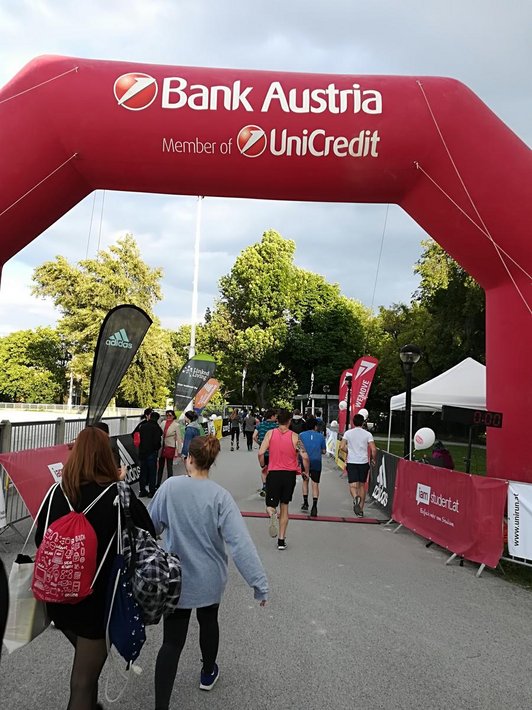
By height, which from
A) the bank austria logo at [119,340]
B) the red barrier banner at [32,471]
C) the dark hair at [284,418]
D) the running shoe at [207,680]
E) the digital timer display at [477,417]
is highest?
the bank austria logo at [119,340]

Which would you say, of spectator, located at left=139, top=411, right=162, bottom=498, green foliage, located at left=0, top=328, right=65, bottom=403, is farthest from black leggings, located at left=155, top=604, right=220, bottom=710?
green foliage, located at left=0, top=328, right=65, bottom=403

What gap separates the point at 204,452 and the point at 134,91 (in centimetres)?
582

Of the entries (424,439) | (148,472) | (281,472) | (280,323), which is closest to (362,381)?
(424,439)

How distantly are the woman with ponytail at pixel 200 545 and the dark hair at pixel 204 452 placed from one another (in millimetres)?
92

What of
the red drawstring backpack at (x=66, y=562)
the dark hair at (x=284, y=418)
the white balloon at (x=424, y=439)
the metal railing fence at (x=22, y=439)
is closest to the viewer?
the red drawstring backpack at (x=66, y=562)

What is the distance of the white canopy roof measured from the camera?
1317cm

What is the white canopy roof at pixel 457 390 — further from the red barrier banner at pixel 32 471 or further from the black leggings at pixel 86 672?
the black leggings at pixel 86 672

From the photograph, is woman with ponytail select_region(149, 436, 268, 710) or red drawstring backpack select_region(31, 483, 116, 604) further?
woman with ponytail select_region(149, 436, 268, 710)

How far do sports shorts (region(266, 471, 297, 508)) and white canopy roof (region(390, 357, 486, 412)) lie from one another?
20.4 feet

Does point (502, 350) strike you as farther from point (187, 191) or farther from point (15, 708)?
point (15, 708)

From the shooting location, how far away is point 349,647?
4.38 meters

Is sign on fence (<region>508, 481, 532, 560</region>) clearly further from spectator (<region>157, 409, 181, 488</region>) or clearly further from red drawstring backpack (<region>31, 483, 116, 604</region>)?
spectator (<region>157, 409, 181, 488</region>)

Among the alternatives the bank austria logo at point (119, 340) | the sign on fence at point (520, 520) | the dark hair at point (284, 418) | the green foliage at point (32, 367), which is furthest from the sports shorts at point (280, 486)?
the green foliage at point (32, 367)

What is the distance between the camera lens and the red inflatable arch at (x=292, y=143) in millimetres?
7434
